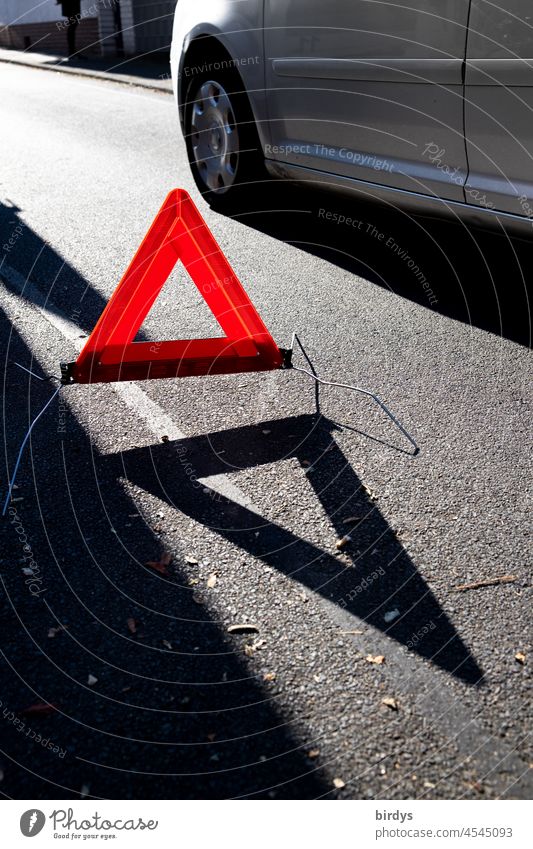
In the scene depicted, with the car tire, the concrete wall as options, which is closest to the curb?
the concrete wall

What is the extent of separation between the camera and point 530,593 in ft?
8.52

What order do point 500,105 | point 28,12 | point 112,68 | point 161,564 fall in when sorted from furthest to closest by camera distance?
1. point 28,12
2. point 112,68
3. point 500,105
4. point 161,564

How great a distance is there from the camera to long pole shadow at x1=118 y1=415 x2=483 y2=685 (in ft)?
8.21

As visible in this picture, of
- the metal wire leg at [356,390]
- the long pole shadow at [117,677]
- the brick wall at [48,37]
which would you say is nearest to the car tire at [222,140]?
the metal wire leg at [356,390]

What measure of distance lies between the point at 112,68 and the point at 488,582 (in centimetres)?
1826

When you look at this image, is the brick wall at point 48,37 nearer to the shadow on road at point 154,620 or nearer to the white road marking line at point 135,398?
the white road marking line at point 135,398

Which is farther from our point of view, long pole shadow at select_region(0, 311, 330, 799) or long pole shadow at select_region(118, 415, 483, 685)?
long pole shadow at select_region(118, 415, 483, 685)

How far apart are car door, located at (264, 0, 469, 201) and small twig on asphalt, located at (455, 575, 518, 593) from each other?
2.48m

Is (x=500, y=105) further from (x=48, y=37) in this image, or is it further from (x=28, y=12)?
(x=28, y=12)

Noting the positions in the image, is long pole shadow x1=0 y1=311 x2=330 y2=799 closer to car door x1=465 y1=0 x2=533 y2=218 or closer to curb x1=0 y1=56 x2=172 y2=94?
car door x1=465 y1=0 x2=533 y2=218

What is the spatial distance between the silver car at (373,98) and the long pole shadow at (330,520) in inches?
67.7

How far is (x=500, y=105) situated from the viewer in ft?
13.4

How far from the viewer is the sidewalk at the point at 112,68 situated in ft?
51.5

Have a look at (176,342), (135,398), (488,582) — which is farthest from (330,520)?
(135,398)
